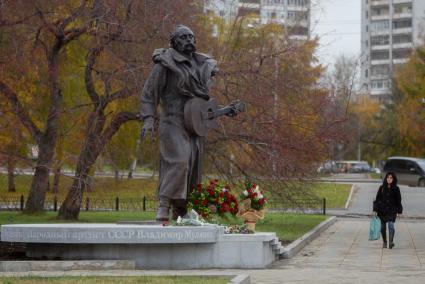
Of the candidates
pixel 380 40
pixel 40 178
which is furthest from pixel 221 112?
pixel 380 40

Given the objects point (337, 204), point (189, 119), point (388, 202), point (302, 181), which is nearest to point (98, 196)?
point (337, 204)

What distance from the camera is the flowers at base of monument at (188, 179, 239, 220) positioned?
634 inches

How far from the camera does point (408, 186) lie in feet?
191

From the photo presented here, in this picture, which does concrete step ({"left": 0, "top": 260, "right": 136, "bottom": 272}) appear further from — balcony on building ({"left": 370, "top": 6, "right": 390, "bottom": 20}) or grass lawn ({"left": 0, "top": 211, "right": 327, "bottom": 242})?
balcony on building ({"left": 370, "top": 6, "right": 390, "bottom": 20})

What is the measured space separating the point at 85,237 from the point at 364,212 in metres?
23.5

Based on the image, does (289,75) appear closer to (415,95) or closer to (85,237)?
(85,237)

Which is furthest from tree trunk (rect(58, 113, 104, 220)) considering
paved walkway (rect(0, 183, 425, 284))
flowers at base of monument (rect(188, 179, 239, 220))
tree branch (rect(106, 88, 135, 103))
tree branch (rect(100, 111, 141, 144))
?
flowers at base of monument (rect(188, 179, 239, 220))

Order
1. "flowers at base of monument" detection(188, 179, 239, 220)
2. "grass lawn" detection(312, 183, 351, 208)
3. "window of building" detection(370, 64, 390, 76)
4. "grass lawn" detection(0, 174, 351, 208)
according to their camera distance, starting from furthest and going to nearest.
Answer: "window of building" detection(370, 64, 390, 76)
"grass lawn" detection(312, 183, 351, 208)
"grass lawn" detection(0, 174, 351, 208)
"flowers at base of monument" detection(188, 179, 239, 220)

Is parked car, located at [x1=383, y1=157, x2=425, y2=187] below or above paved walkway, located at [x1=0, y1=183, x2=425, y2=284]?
above

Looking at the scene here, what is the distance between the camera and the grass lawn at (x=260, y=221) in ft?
82.4

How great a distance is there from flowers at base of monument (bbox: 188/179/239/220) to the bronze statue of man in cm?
17

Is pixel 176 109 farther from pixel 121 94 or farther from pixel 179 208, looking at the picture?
pixel 121 94

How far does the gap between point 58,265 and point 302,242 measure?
24.4 feet

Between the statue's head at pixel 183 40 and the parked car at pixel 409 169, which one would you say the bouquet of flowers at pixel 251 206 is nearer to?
the statue's head at pixel 183 40
